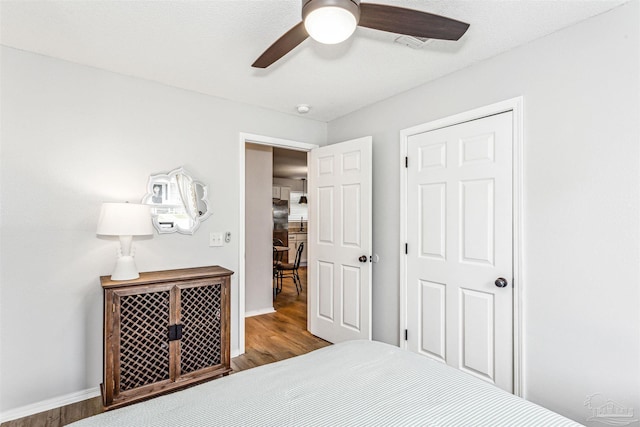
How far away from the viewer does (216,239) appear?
297 cm

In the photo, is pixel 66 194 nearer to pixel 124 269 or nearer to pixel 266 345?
pixel 124 269

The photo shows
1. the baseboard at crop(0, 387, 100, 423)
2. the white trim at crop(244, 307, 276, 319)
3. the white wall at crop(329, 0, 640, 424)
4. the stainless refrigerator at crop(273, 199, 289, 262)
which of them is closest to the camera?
the white wall at crop(329, 0, 640, 424)

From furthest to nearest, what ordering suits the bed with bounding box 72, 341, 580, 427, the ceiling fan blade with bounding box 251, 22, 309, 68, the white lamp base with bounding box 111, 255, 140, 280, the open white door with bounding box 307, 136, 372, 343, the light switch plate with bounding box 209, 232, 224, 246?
the open white door with bounding box 307, 136, 372, 343 < the light switch plate with bounding box 209, 232, 224, 246 < the white lamp base with bounding box 111, 255, 140, 280 < the ceiling fan blade with bounding box 251, 22, 309, 68 < the bed with bounding box 72, 341, 580, 427

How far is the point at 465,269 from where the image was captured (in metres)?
2.37

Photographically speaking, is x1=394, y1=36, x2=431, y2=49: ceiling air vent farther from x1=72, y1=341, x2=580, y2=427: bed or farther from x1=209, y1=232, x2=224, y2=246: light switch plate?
x1=209, y1=232, x2=224, y2=246: light switch plate

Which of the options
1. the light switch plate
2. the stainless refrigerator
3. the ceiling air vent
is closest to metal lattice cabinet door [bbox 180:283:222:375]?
the light switch plate

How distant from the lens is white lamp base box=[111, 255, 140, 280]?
2273mm

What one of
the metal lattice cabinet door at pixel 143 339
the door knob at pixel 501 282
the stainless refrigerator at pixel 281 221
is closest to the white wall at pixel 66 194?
the metal lattice cabinet door at pixel 143 339

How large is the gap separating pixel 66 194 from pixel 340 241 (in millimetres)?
2261

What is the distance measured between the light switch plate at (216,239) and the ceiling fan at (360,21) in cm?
195

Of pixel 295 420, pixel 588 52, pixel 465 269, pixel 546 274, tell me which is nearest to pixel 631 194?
pixel 546 274

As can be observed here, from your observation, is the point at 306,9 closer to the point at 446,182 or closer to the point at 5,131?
the point at 446,182

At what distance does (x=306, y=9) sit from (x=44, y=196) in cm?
218

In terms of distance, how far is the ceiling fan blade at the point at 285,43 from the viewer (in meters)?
1.44
